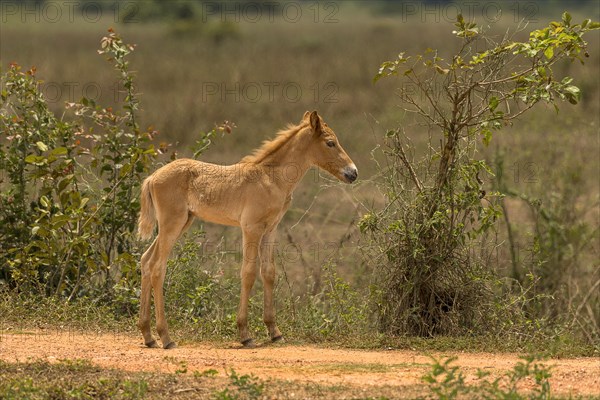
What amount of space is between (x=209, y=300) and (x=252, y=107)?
15.6 metres

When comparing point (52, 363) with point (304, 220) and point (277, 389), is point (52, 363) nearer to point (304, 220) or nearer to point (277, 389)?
point (277, 389)

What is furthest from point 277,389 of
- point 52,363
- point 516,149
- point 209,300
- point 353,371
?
point 516,149

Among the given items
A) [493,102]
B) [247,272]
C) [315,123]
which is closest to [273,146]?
[315,123]

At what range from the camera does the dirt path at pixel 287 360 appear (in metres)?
8.70

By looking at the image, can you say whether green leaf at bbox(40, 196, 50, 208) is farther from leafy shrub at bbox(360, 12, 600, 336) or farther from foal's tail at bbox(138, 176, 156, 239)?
leafy shrub at bbox(360, 12, 600, 336)

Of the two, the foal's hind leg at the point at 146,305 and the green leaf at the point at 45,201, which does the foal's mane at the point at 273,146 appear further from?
the green leaf at the point at 45,201

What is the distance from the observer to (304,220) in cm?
1745

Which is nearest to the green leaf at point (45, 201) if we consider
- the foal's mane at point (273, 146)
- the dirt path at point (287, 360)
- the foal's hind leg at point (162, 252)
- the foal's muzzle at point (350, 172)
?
the dirt path at point (287, 360)

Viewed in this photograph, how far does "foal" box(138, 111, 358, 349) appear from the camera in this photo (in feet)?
34.0

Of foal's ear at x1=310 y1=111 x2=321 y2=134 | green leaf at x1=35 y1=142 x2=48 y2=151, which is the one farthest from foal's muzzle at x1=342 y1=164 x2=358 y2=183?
green leaf at x1=35 y1=142 x2=48 y2=151

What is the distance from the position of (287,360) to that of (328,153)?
2.24m

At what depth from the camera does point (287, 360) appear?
372 inches

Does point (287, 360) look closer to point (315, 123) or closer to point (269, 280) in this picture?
point (269, 280)

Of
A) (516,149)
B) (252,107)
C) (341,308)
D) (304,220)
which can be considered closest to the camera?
(341,308)
